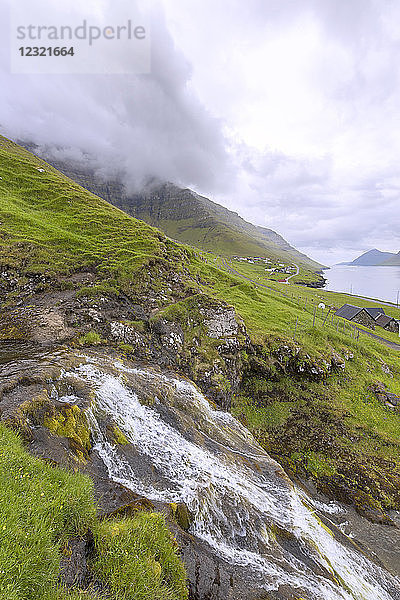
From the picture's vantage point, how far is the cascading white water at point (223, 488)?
1020 centimetres

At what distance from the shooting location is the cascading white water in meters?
10.2

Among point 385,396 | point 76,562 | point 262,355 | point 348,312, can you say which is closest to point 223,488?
point 76,562

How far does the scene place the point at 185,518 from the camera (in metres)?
9.74

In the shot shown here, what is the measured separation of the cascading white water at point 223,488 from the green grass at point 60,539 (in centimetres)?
307

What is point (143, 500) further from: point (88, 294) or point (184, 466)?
point (88, 294)

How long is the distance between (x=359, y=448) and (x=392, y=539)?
7.17 metres

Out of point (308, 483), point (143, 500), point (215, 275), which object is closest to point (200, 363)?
point (308, 483)

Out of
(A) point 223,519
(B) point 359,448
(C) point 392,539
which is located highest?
(A) point 223,519

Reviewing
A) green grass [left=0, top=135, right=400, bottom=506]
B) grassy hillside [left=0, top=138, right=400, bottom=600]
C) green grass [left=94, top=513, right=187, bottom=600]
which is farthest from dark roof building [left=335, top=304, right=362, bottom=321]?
green grass [left=94, top=513, right=187, bottom=600]

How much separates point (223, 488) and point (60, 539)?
27.1ft

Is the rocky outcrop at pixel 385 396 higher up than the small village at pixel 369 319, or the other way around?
the small village at pixel 369 319

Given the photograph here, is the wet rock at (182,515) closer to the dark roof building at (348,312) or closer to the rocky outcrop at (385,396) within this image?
the rocky outcrop at (385,396)

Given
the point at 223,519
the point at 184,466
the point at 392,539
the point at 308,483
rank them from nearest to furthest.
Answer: the point at 223,519 < the point at 184,466 < the point at 392,539 < the point at 308,483

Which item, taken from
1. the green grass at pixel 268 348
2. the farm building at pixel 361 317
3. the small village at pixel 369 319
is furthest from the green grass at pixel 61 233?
the small village at pixel 369 319
